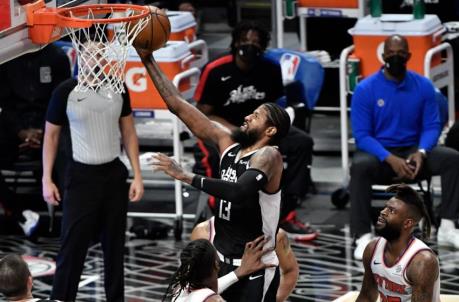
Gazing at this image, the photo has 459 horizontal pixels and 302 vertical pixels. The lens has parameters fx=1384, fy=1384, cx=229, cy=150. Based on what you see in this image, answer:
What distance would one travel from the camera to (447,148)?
10672 mm

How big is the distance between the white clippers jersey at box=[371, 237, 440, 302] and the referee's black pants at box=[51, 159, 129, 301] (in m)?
2.10

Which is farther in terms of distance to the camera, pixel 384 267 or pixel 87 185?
pixel 87 185

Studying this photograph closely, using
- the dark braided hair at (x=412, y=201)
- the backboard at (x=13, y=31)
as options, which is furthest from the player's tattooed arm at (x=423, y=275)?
the backboard at (x=13, y=31)

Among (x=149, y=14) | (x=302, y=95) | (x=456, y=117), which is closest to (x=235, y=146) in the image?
(x=149, y=14)

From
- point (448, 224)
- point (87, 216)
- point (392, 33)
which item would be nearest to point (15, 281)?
point (87, 216)

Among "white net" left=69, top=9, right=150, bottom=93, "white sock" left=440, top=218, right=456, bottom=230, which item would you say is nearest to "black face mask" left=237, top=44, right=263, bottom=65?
"white sock" left=440, top=218, right=456, bottom=230

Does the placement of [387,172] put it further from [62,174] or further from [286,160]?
[62,174]

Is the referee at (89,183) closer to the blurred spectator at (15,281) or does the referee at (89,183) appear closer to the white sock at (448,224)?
the blurred spectator at (15,281)

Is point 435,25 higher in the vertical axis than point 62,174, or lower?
higher

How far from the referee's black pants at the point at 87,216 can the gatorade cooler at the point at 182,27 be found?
318 cm

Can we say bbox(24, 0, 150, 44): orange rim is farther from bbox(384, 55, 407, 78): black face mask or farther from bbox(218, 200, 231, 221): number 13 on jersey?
bbox(384, 55, 407, 78): black face mask

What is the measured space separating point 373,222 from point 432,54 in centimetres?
146

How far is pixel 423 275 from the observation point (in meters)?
7.37

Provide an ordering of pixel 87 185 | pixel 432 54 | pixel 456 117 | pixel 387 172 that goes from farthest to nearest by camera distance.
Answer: pixel 456 117 → pixel 432 54 → pixel 387 172 → pixel 87 185
